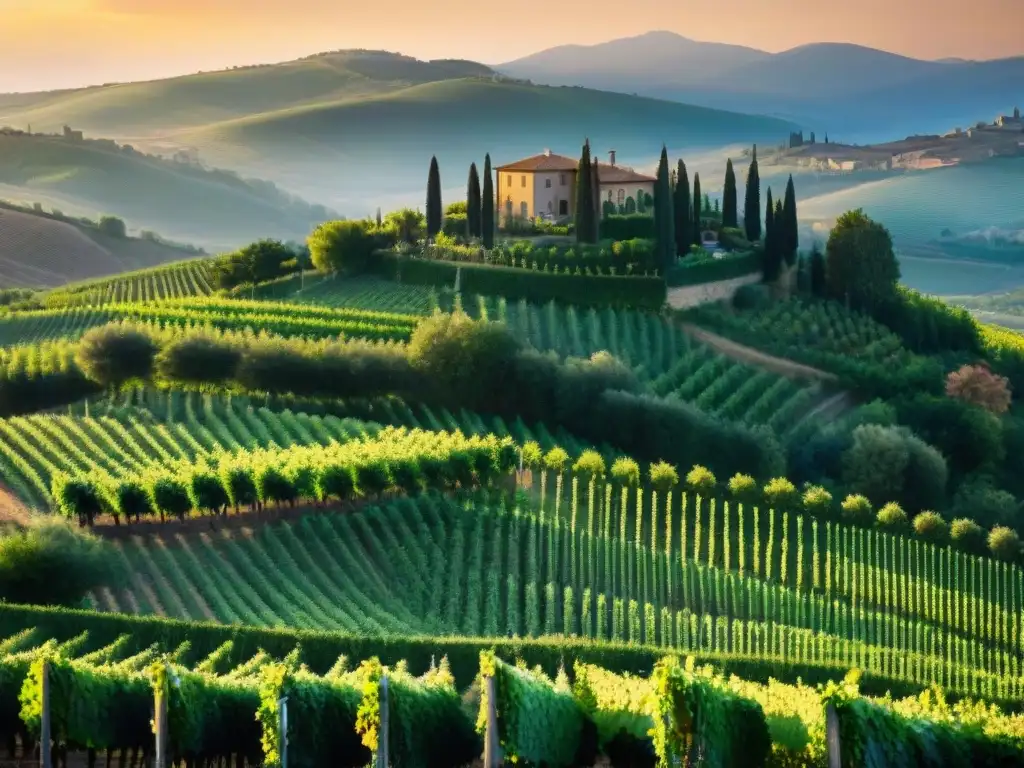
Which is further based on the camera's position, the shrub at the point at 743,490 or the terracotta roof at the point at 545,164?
the terracotta roof at the point at 545,164

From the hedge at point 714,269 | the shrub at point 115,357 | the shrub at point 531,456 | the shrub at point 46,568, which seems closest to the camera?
the shrub at point 46,568

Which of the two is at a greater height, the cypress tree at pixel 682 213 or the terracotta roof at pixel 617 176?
the terracotta roof at pixel 617 176

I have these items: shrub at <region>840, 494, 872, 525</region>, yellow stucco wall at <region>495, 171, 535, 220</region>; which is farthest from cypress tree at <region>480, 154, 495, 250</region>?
shrub at <region>840, 494, 872, 525</region>

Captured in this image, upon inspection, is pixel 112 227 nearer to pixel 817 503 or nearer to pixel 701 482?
pixel 701 482

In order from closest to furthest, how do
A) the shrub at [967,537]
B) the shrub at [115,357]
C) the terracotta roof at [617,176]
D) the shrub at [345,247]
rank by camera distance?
1. the shrub at [967,537]
2. the shrub at [115,357]
3. the terracotta roof at [617,176]
4. the shrub at [345,247]

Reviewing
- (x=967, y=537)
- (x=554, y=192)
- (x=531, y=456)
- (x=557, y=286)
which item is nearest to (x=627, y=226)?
(x=557, y=286)

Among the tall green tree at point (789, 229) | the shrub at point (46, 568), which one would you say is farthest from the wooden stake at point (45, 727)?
the tall green tree at point (789, 229)

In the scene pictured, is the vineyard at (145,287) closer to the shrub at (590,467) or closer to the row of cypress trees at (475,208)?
the row of cypress trees at (475,208)

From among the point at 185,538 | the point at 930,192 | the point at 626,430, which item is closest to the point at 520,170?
the point at 626,430
